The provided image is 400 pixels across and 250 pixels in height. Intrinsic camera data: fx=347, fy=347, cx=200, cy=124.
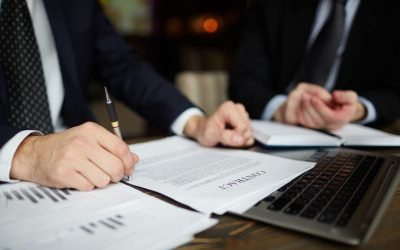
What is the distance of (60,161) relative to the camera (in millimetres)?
478

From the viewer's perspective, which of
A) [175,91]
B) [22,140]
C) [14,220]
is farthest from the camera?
[175,91]

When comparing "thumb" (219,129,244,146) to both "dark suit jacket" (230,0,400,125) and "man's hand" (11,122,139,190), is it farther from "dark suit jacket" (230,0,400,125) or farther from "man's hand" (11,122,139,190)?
"dark suit jacket" (230,0,400,125)

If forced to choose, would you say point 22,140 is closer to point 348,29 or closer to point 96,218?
point 96,218

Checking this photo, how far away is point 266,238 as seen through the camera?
1.22 feet

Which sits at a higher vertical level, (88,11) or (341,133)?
(88,11)

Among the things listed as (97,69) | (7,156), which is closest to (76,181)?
(7,156)

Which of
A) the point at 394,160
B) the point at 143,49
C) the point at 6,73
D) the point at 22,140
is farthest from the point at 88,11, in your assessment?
the point at 143,49

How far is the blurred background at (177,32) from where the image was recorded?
11.7ft

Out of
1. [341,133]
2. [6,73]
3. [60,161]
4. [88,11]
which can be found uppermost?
[88,11]

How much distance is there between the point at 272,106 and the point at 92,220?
32.7 inches

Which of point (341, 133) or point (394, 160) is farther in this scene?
point (341, 133)

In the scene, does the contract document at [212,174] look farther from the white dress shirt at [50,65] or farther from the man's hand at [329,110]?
the man's hand at [329,110]

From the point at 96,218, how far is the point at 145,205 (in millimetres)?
64

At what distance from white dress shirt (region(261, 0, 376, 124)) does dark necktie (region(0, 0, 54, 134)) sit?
2.22 ft
